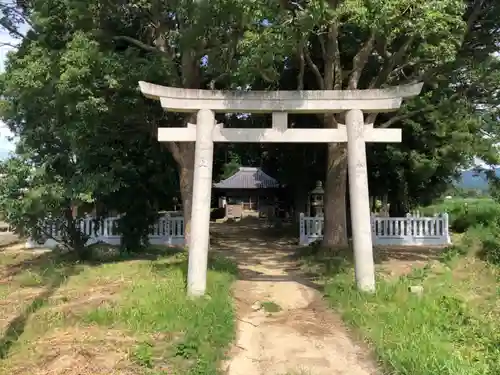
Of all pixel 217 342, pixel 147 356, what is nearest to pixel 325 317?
pixel 217 342

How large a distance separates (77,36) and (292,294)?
7588 millimetres

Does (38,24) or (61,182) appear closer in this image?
(38,24)

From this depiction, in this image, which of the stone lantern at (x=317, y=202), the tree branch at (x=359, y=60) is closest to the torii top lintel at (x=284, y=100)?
the tree branch at (x=359, y=60)

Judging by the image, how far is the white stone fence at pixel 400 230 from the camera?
763 inches

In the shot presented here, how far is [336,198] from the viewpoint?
15344 millimetres

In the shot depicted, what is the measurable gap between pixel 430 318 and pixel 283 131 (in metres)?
4.21

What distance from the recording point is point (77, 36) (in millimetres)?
11594

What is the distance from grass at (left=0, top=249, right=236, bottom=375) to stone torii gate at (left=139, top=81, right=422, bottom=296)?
4.34ft

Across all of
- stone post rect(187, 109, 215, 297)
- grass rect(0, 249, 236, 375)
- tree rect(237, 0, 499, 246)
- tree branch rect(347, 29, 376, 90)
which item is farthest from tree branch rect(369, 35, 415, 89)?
grass rect(0, 249, 236, 375)

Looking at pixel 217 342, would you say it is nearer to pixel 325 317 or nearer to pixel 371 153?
pixel 325 317

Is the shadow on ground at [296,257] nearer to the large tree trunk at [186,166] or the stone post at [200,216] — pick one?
the large tree trunk at [186,166]

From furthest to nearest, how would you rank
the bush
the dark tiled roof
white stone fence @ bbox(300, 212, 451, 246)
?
the dark tiled roof < white stone fence @ bbox(300, 212, 451, 246) < the bush

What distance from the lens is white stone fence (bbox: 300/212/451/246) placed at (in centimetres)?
1939

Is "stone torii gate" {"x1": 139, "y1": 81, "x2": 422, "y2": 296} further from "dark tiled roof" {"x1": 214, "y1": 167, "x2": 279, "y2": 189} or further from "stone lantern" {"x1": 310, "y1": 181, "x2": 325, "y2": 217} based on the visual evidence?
"dark tiled roof" {"x1": 214, "y1": 167, "x2": 279, "y2": 189}
